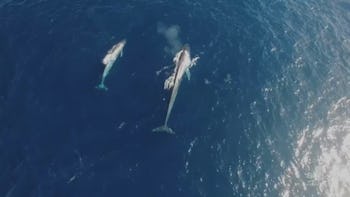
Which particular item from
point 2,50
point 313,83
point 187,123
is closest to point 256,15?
point 313,83

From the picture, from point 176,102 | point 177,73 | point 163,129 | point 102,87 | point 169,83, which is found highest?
point 177,73

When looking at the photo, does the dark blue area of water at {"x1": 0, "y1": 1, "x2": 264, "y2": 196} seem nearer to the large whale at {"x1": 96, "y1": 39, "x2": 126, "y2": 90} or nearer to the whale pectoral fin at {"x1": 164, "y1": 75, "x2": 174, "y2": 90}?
the large whale at {"x1": 96, "y1": 39, "x2": 126, "y2": 90}

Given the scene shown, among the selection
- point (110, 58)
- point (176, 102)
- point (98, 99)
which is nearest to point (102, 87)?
point (98, 99)

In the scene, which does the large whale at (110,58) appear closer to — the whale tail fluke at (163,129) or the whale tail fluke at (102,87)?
the whale tail fluke at (102,87)

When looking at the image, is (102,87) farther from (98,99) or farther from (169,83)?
(169,83)

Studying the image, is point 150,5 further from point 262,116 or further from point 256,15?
point 262,116

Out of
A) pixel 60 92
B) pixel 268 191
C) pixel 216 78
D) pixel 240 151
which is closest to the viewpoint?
pixel 268 191
